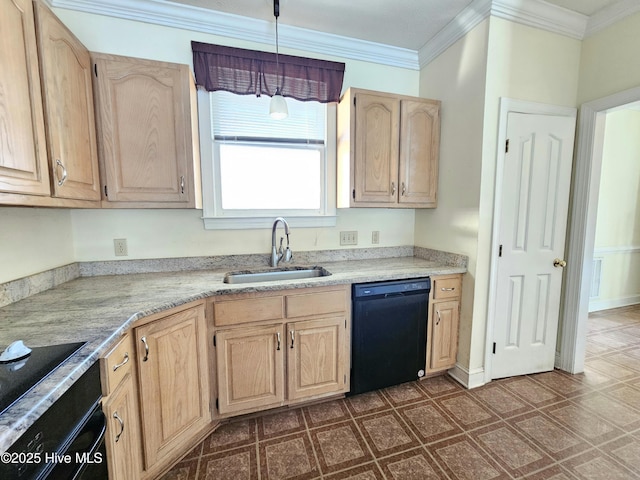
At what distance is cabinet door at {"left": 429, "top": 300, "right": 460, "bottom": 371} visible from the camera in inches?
84.7

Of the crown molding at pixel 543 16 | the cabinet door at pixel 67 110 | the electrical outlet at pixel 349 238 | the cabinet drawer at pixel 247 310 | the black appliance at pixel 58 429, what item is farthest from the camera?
the electrical outlet at pixel 349 238

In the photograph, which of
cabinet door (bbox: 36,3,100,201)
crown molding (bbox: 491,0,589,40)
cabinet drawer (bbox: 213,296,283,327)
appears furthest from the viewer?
crown molding (bbox: 491,0,589,40)

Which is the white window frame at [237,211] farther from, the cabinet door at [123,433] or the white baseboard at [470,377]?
the white baseboard at [470,377]

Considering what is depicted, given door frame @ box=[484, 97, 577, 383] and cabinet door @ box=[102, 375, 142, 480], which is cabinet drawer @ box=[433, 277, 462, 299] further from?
cabinet door @ box=[102, 375, 142, 480]

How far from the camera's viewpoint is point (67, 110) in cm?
143

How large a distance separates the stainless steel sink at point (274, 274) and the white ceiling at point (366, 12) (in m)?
1.87

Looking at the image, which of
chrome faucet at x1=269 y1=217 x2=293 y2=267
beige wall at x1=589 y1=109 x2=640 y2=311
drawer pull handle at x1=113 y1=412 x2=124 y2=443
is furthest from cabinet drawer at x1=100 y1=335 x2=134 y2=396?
beige wall at x1=589 y1=109 x2=640 y2=311

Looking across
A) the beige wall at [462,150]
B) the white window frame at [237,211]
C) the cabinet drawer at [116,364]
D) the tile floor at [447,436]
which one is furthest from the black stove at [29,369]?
the beige wall at [462,150]

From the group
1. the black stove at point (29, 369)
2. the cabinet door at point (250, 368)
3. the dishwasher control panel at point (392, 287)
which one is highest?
the black stove at point (29, 369)

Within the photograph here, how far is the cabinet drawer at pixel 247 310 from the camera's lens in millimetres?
1659

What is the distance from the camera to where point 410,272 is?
2033 millimetres

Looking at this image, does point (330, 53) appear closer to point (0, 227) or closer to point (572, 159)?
point (572, 159)

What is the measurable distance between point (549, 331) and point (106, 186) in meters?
3.42

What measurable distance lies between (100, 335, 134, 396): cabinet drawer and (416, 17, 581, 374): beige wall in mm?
2171
